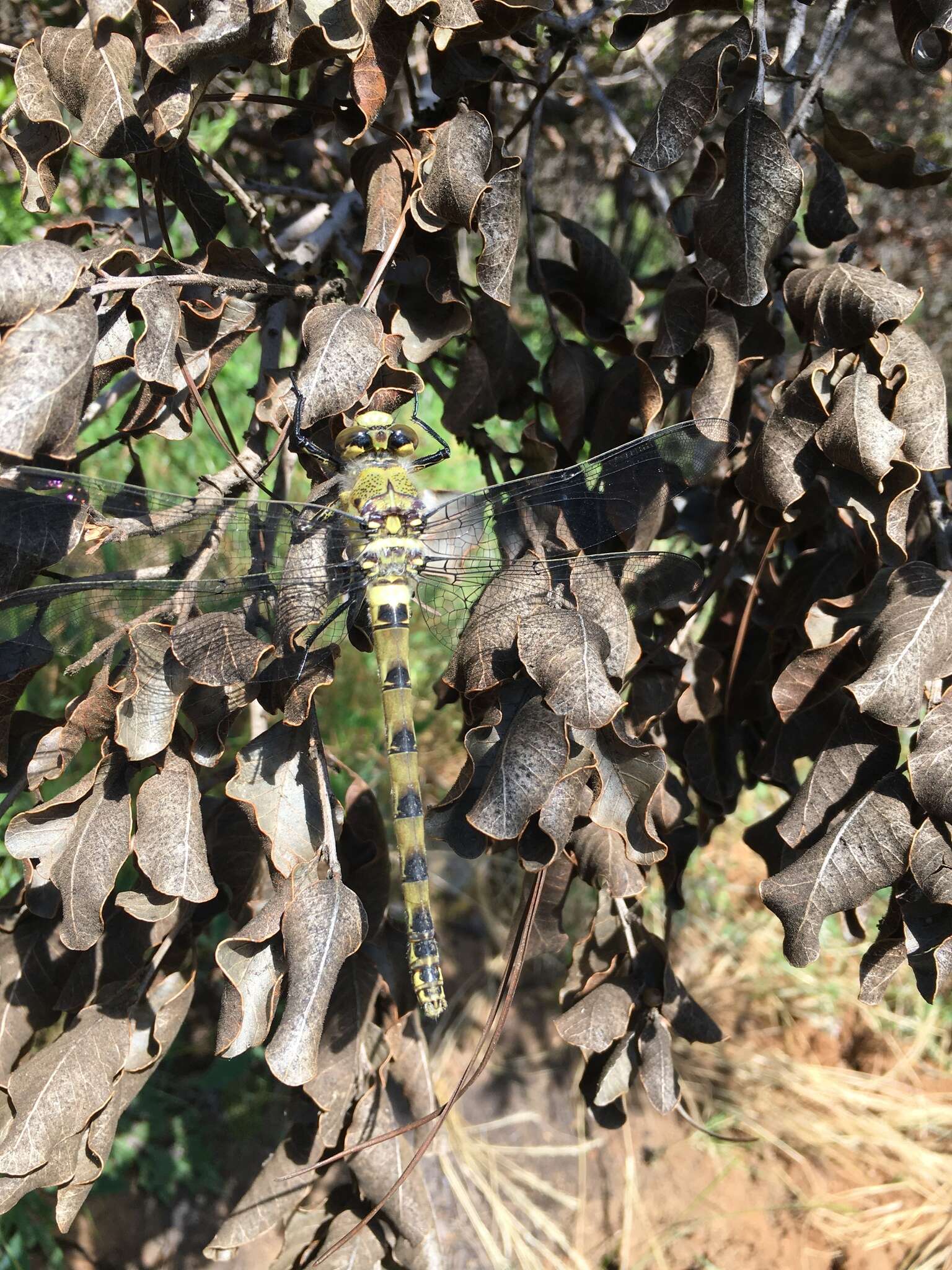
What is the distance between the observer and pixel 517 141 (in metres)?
2.42

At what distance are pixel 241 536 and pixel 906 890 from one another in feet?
2.30

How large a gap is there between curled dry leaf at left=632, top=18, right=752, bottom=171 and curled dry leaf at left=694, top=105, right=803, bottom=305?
0.15ft

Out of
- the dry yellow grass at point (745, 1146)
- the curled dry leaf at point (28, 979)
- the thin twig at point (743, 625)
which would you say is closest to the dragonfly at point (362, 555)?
the thin twig at point (743, 625)

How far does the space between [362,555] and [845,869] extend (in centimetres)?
63

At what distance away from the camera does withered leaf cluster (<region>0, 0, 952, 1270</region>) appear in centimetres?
75

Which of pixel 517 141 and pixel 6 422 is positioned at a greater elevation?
pixel 6 422

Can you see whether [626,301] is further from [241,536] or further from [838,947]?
[838,947]

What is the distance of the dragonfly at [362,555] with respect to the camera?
0.84 meters

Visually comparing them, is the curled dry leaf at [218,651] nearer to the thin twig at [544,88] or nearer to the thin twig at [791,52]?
the thin twig at [544,88]

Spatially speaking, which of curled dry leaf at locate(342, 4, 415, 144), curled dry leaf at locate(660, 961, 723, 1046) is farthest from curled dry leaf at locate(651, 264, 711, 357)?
curled dry leaf at locate(660, 961, 723, 1046)

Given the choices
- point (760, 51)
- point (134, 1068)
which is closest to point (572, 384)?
point (760, 51)

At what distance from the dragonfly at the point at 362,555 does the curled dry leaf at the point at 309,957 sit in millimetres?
196

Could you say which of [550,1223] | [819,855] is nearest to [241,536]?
[819,855]

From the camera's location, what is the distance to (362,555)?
1103 mm
